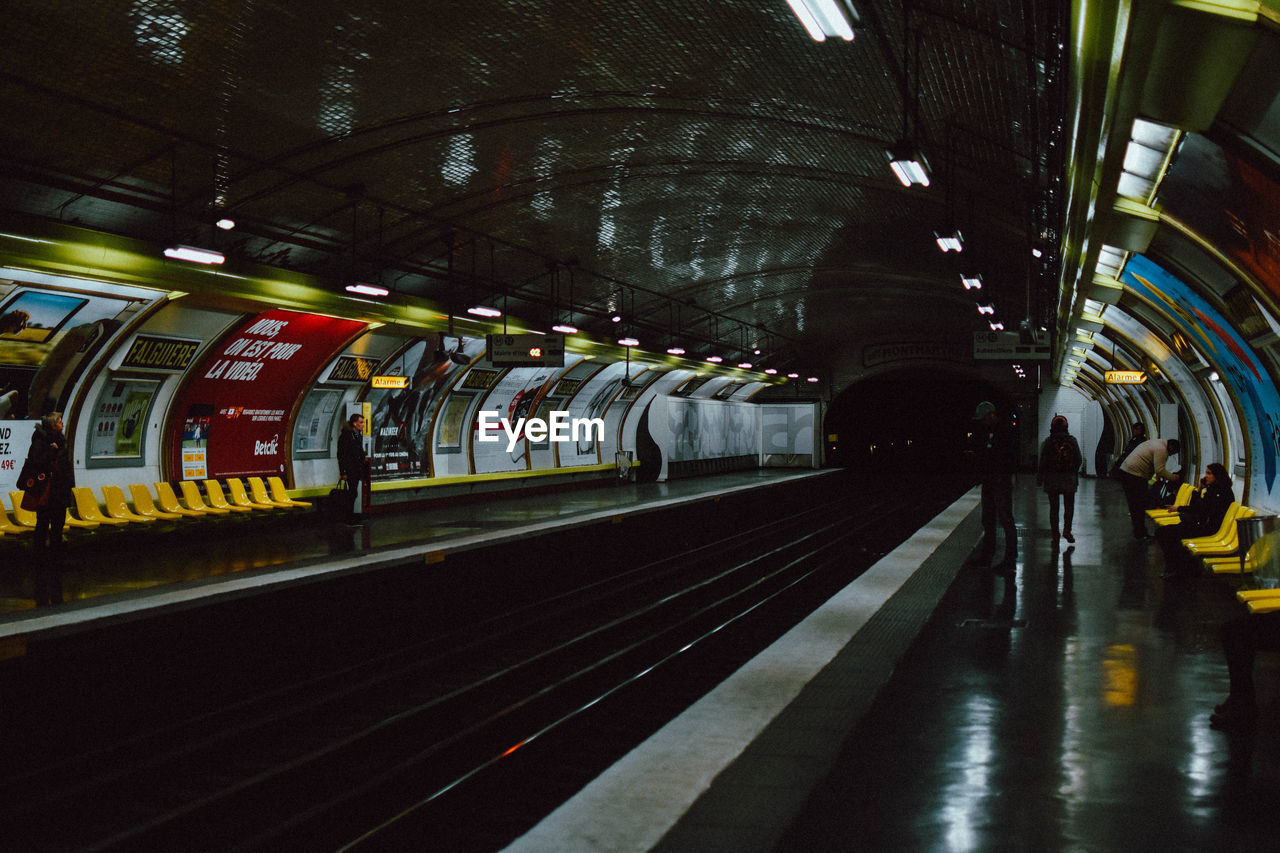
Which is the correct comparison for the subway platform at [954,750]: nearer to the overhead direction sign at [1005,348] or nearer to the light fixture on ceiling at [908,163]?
the light fixture on ceiling at [908,163]

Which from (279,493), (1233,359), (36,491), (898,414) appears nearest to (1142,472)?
(1233,359)

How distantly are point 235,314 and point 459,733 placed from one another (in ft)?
30.6

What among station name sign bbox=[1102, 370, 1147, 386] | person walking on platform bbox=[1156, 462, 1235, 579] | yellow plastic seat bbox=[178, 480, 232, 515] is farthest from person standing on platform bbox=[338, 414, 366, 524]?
station name sign bbox=[1102, 370, 1147, 386]

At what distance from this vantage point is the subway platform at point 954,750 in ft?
10.4

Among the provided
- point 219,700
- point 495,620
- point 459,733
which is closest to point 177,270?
point 495,620

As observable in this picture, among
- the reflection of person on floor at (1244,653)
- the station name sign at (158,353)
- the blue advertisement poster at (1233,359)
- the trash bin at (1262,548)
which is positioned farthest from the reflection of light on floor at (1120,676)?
the station name sign at (158,353)

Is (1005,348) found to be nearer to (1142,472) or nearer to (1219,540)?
(1142,472)

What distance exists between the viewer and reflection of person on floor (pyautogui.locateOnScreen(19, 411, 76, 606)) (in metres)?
9.64

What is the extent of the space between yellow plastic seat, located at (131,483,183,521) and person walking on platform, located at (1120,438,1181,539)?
1217 centimetres

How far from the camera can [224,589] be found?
789cm

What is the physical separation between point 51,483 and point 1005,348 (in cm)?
1519

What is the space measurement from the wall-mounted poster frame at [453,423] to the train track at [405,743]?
998 centimetres

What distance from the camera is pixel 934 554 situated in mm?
10836

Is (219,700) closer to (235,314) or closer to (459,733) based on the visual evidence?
(459,733)
